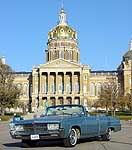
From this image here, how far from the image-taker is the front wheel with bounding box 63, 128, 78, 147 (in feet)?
54.2

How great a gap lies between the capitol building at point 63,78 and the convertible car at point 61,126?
105318 mm

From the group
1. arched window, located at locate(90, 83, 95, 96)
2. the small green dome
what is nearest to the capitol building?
arched window, located at locate(90, 83, 95, 96)

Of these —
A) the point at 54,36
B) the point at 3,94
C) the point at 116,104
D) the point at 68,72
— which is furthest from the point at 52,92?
the point at 3,94

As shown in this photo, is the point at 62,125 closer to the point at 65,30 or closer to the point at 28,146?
the point at 28,146

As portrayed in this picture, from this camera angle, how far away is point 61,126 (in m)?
16.2

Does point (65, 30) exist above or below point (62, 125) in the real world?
above

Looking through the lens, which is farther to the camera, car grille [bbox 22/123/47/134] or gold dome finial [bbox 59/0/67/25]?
gold dome finial [bbox 59/0/67/25]

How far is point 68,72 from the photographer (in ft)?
429

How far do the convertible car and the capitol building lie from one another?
105 meters

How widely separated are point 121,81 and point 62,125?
120 metres

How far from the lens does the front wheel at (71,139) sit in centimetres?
1652

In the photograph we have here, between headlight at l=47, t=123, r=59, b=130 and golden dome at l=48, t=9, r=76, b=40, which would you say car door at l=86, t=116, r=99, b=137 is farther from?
golden dome at l=48, t=9, r=76, b=40

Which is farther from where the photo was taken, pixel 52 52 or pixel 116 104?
pixel 52 52

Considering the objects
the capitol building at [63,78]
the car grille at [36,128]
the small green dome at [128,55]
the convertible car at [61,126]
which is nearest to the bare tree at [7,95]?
the capitol building at [63,78]
